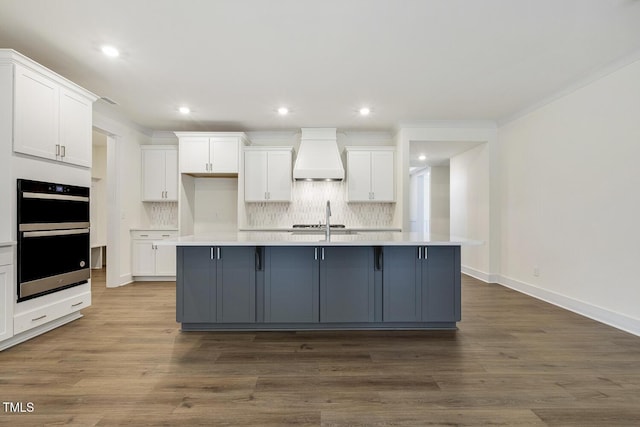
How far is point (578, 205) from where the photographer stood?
364cm

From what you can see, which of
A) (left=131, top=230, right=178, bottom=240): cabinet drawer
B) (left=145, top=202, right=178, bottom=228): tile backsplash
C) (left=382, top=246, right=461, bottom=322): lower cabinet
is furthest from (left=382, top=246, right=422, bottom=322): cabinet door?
(left=145, top=202, right=178, bottom=228): tile backsplash

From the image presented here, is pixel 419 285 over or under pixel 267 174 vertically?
under

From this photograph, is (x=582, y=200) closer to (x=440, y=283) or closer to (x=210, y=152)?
(x=440, y=283)

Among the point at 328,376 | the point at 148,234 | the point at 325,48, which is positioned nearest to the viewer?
the point at 328,376

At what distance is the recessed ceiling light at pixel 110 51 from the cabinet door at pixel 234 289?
2.15 metres

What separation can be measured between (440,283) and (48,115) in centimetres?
413

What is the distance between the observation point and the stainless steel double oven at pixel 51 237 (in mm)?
2729

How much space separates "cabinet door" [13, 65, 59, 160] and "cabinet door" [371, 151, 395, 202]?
4366 mm

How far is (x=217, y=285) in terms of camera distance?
9.95 ft

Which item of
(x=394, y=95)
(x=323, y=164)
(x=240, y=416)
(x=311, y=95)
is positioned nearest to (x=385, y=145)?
(x=323, y=164)

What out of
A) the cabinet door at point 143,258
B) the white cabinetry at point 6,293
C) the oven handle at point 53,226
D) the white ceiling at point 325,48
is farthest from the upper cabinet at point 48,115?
the cabinet door at point 143,258

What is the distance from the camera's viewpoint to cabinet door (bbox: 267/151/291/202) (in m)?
5.54

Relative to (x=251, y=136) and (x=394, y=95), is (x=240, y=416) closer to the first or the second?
(x=394, y=95)

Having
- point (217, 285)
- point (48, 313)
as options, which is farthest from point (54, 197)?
point (217, 285)
